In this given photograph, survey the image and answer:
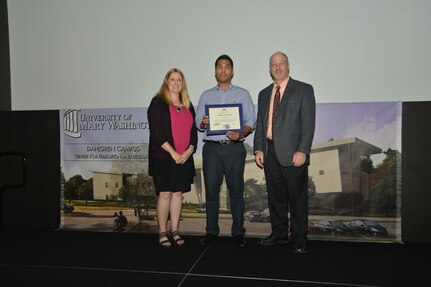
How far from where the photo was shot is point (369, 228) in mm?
3373

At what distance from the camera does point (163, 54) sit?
391 centimetres

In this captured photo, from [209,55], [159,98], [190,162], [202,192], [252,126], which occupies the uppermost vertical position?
[209,55]

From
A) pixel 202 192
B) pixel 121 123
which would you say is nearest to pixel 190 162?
pixel 202 192

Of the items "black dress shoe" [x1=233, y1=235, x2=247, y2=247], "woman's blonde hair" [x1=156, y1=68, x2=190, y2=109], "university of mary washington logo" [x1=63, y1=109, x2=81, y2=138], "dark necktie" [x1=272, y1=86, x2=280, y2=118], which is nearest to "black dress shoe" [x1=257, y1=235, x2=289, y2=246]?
"black dress shoe" [x1=233, y1=235, x2=247, y2=247]

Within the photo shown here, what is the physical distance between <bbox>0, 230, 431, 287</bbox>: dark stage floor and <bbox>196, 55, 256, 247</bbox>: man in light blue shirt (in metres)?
0.23

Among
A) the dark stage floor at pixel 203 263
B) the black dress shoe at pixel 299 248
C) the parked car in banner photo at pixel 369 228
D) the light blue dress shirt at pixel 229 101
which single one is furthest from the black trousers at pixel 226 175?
the parked car in banner photo at pixel 369 228

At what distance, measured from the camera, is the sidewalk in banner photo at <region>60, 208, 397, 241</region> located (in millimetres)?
3398

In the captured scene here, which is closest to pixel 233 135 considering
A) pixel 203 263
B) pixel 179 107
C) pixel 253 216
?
pixel 179 107

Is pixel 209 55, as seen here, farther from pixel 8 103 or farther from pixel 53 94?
pixel 8 103

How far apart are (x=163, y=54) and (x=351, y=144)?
7.45 feet

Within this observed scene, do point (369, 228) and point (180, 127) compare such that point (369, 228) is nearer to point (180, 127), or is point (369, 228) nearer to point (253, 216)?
point (253, 216)

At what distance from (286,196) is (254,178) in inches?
19.9

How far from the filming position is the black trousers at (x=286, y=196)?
3029mm

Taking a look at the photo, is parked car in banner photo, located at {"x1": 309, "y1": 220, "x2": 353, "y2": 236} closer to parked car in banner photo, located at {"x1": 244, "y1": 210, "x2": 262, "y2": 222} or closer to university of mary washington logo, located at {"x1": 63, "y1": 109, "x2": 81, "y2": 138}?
parked car in banner photo, located at {"x1": 244, "y1": 210, "x2": 262, "y2": 222}
